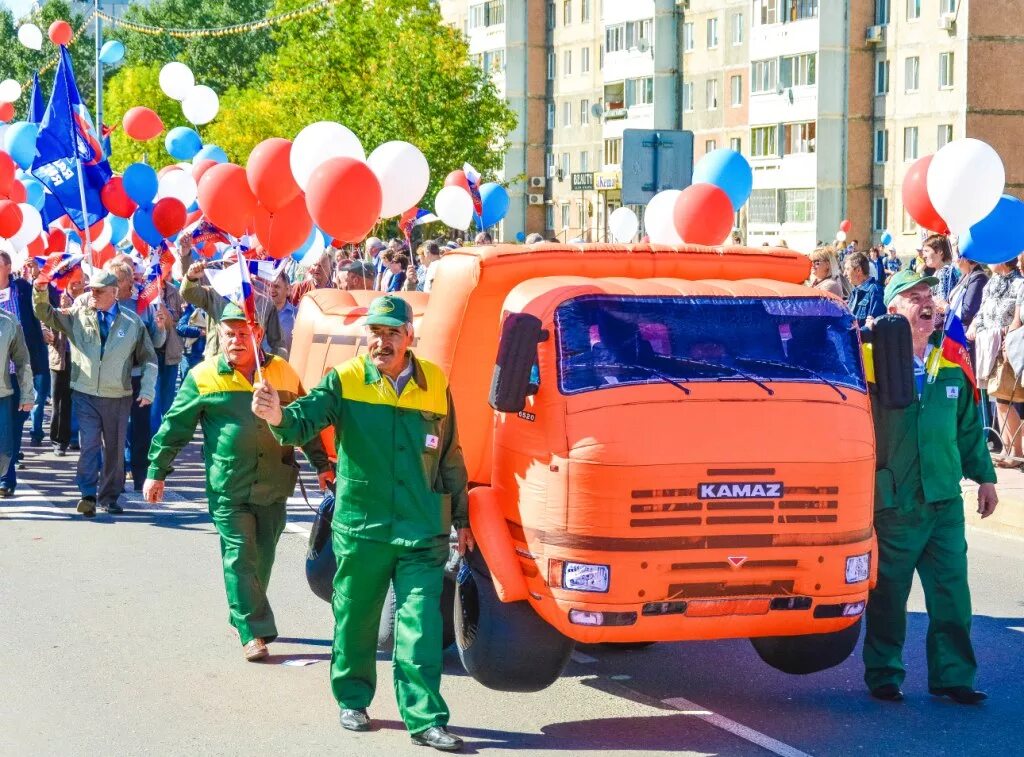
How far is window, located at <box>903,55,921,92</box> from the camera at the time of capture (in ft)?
198

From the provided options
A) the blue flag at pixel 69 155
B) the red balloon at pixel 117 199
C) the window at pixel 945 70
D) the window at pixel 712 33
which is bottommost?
the red balloon at pixel 117 199

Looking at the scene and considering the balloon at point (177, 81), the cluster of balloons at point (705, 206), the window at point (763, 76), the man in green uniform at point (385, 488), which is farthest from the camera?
the window at point (763, 76)

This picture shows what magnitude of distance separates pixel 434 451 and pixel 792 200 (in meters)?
59.5

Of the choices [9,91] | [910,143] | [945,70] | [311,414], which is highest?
[945,70]

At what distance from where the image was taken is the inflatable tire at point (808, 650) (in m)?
7.98

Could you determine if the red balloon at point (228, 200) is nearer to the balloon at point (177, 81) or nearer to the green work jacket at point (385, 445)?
the green work jacket at point (385, 445)

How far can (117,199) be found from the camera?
802 inches

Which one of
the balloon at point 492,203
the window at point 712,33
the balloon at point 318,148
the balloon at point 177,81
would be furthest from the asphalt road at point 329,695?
the window at point 712,33

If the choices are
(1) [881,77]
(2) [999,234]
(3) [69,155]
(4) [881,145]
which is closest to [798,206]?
(4) [881,145]

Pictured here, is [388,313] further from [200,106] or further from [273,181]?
[200,106]

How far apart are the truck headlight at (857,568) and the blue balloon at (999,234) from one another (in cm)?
415

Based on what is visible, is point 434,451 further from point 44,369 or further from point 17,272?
point 17,272

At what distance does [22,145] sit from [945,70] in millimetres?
43186

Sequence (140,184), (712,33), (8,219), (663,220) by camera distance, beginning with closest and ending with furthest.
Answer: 1. (663,220)
2. (8,219)
3. (140,184)
4. (712,33)
